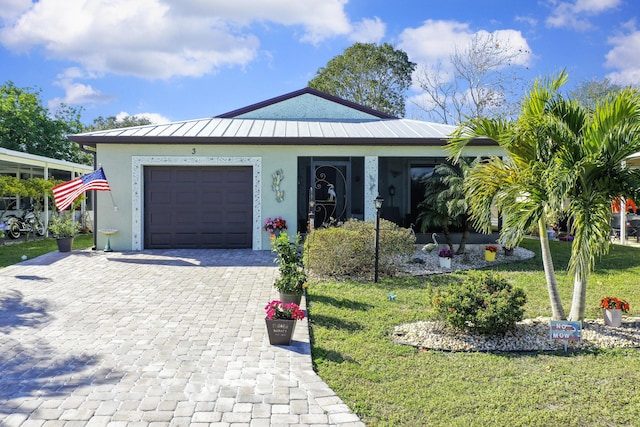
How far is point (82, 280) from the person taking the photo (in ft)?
27.2

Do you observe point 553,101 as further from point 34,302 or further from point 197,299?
point 34,302

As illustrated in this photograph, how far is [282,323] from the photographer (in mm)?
5000

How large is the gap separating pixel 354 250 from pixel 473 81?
871 inches

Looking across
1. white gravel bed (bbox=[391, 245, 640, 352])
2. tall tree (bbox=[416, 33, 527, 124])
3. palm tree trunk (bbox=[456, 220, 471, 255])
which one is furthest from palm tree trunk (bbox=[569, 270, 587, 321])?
tall tree (bbox=[416, 33, 527, 124])

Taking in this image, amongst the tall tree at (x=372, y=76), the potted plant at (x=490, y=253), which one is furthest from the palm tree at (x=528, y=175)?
the tall tree at (x=372, y=76)

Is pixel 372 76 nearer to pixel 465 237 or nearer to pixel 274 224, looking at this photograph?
pixel 274 224

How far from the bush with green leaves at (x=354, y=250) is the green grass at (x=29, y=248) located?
289 inches

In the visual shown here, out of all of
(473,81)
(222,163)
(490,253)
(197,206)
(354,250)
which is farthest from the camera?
(473,81)

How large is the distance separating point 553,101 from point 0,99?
3176 cm

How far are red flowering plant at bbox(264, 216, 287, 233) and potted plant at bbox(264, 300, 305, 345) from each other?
6.68 m

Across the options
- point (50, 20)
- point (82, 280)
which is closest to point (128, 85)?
point (50, 20)

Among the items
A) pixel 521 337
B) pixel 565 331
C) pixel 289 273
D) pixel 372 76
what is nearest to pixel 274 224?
pixel 289 273

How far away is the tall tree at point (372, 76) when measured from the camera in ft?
91.4

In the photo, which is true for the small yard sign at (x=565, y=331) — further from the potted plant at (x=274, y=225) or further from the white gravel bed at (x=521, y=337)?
the potted plant at (x=274, y=225)
